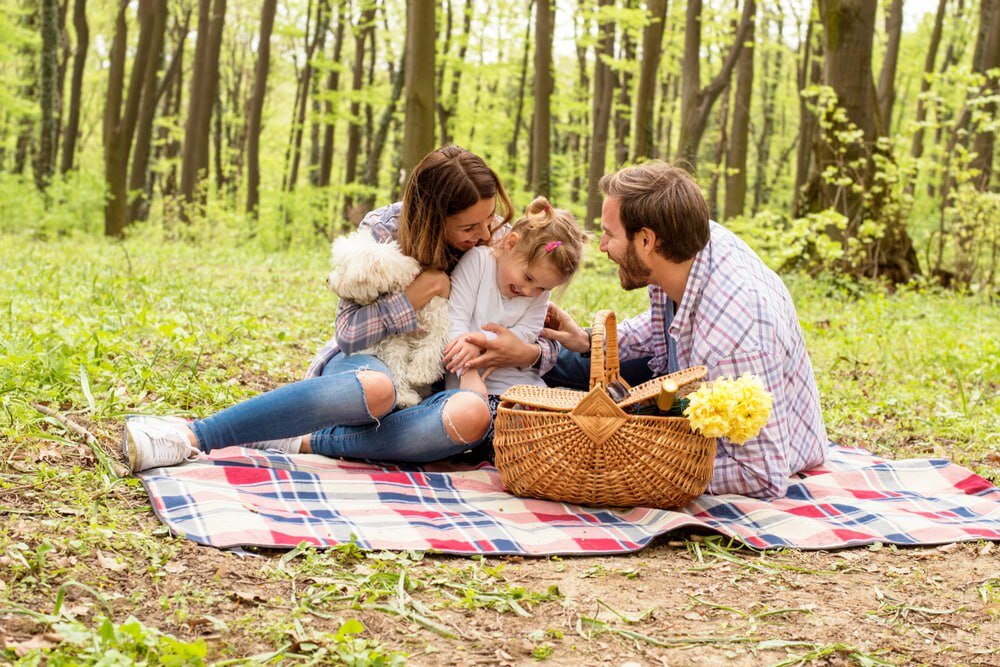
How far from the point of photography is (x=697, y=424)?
2986 mm

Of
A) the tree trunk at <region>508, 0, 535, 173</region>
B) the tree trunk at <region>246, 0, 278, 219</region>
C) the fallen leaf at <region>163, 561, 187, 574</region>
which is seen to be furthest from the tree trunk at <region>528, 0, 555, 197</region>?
the fallen leaf at <region>163, 561, 187, 574</region>

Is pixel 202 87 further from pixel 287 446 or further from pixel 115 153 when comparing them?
pixel 287 446

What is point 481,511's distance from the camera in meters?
3.20

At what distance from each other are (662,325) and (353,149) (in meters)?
16.7

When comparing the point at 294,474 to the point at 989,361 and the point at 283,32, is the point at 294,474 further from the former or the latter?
the point at 283,32

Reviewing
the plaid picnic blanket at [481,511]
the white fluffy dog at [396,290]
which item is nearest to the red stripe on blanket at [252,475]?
the plaid picnic blanket at [481,511]

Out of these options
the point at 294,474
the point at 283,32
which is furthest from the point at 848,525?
the point at 283,32

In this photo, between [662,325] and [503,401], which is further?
[662,325]

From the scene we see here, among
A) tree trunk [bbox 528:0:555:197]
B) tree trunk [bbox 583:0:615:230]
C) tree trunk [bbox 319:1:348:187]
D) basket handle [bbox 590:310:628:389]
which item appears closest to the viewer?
basket handle [bbox 590:310:628:389]

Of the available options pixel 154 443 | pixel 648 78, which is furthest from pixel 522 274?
pixel 648 78

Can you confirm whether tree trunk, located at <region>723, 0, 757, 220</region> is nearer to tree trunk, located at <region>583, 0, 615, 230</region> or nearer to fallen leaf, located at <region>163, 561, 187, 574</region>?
tree trunk, located at <region>583, 0, 615, 230</region>

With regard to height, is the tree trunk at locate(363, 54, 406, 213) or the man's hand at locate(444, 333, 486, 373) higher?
the tree trunk at locate(363, 54, 406, 213)

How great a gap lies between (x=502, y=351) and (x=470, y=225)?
53 centimetres

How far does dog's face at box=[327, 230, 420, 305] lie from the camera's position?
3.49 meters
